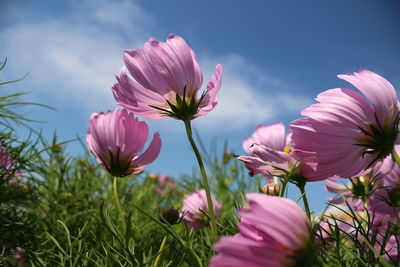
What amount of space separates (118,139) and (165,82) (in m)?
0.14

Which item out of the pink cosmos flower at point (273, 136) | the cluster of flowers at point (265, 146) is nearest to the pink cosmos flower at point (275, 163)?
the cluster of flowers at point (265, 146)

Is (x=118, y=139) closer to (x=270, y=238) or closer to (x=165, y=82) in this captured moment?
(x=165, y=82)

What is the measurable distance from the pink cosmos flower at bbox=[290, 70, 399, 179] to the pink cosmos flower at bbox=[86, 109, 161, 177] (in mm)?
270

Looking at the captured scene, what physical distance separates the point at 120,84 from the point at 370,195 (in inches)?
20.9

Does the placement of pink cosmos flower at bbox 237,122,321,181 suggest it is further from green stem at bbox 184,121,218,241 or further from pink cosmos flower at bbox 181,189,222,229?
pink cosmos flower at bbox 181,189,222,229

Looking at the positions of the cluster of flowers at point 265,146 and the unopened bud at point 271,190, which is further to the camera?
the unopened bud at point 271,190

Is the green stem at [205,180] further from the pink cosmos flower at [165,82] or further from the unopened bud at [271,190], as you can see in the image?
the unopened bud at [271,190]

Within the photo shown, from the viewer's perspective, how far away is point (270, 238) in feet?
1.04

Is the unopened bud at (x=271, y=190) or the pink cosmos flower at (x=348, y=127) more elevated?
the pink cosmos flower at (x=348, y=127)

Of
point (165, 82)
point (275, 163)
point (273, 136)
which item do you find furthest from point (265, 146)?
point (273, 136)

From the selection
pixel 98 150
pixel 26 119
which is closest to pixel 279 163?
pixel 98 150

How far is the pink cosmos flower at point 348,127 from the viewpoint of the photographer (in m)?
0.48

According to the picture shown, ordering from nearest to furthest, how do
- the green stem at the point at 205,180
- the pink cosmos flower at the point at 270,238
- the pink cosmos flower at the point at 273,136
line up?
the pink cosmos flower at the point at 270,238
the green stem at the point at 205,180
the pink cosmos flower at the point at 273,136

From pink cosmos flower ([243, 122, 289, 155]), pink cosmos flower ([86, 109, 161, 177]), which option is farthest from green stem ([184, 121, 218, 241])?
pink cosmos flower ([243, 122, 289, 155])
